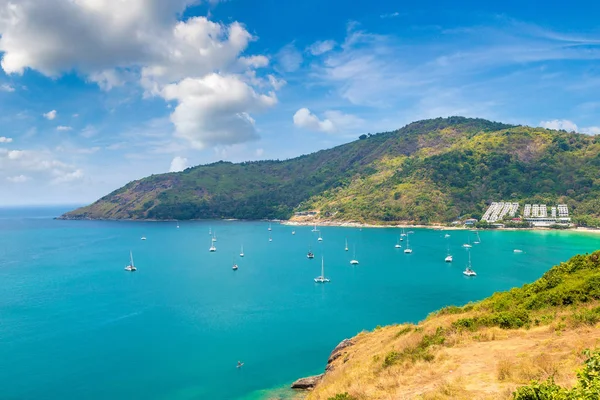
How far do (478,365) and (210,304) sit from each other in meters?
52.6

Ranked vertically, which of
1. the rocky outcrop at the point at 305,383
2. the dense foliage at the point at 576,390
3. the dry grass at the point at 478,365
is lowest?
the rocky outcrop at the point at 305,383

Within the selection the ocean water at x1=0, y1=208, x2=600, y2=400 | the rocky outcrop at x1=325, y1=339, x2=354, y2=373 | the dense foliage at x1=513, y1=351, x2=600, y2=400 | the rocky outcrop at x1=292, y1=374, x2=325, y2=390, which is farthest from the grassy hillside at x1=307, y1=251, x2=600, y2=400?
the ocean water at x1=0, y1=208, x2=600, y2=400

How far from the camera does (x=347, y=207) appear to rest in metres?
195

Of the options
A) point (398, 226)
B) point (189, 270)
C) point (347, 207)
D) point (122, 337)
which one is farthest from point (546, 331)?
point (347, 207)

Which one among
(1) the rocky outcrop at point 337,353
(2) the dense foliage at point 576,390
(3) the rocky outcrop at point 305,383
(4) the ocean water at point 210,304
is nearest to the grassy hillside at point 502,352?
(2) the dense foliage at point 576,390

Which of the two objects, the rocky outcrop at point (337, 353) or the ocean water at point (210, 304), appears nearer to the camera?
the rocky outcrop at point (337, 353)

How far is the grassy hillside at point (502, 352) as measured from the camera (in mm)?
13680

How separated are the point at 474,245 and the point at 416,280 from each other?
165 ft

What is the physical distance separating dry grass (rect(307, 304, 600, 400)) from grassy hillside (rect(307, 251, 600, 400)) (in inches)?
1.3

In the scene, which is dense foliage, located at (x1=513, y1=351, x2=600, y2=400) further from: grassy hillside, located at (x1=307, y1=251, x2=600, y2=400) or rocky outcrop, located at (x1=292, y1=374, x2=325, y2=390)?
rocky outcrop, located at (x1=292, y1=374, x2=325, y2=390)

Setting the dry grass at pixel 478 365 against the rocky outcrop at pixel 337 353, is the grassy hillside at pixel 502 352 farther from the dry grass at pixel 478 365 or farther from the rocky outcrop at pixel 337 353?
the rocky outcrop at pixel 337 353

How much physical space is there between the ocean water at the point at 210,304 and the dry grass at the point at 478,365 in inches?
736

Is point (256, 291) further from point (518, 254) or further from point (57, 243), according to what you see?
point (57, 243)

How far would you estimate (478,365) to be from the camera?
1656 cm
